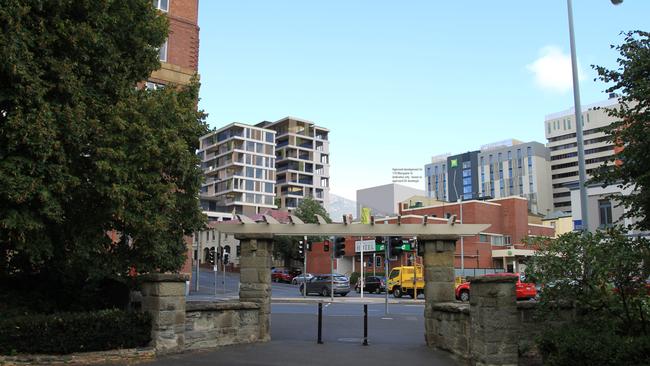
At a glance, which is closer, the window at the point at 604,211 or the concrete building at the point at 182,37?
the concrete building at the point at 182,37

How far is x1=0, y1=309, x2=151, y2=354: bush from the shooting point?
10.1 meters

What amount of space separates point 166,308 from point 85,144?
3.52 meters

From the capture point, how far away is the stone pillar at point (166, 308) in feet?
37.4

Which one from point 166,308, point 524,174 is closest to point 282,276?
point 166,308

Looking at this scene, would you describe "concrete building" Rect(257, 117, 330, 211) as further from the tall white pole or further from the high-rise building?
the tall white pole

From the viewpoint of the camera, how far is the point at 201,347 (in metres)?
12.3

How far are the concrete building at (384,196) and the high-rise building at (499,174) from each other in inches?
473

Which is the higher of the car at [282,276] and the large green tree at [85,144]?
the large green tree at [85,144]

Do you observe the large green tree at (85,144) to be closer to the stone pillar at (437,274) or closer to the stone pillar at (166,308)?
the stone pillar at (166,308)

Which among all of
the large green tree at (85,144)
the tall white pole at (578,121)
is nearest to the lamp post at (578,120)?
the tall white pole at (578,121)

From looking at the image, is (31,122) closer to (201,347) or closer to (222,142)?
(201,347)

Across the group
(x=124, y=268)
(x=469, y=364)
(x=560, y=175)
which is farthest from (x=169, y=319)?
(x=560, y=175)

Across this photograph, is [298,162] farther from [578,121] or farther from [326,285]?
[578,121]

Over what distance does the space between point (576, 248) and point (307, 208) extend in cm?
8009
